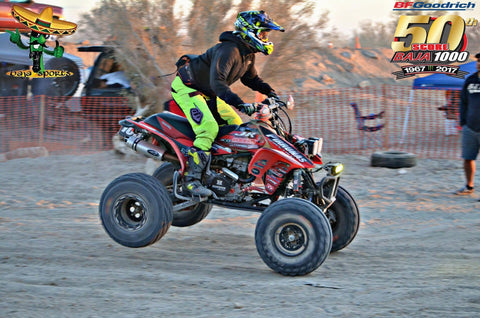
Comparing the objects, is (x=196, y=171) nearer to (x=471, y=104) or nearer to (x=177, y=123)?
(x=177, y=123)

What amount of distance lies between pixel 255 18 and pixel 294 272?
2.54 meters

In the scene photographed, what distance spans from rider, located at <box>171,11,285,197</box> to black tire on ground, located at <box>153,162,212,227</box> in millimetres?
581

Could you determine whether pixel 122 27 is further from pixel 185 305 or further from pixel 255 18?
pixel 185 305

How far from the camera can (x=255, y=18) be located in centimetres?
555

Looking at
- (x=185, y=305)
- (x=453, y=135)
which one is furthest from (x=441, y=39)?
(x=185, y=305)

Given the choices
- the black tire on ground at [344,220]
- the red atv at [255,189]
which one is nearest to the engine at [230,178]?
the red atv at [255,189]

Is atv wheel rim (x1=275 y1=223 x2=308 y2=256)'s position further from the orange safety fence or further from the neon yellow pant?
the orange safety fence

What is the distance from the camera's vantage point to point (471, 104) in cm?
880

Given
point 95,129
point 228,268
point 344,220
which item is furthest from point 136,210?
point 95,129

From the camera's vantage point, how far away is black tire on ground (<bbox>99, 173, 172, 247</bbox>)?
18.0 ft

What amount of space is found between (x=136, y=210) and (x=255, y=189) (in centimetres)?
125

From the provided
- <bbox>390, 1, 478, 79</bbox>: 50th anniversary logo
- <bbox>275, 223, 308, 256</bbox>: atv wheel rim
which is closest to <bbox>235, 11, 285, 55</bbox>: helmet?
<bbox>275, 223, 308, 256</bbox>: atv wheel rim

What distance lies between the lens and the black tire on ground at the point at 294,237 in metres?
4.87

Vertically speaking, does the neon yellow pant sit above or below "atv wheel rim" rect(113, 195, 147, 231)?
above
